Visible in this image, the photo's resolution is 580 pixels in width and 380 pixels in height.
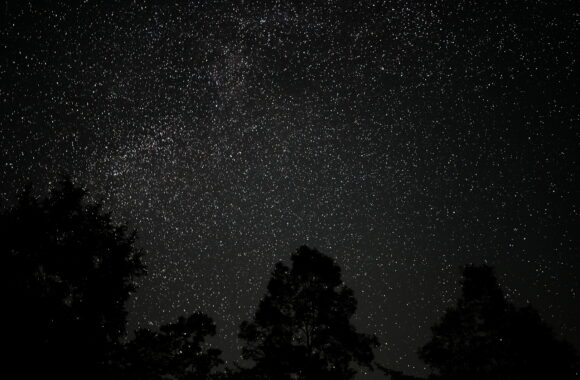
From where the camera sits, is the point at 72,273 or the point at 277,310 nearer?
the point at 72,273

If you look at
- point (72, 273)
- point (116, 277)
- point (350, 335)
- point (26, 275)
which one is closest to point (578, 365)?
point (350, 335)

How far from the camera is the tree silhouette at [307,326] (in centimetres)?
1208

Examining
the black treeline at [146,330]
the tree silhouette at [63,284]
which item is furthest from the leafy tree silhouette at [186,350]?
the tree silhouette at [63,284]

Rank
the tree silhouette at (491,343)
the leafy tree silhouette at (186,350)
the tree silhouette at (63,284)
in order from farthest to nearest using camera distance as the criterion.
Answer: the leafy tree silhouette at (186,350), the tree silhouette at (491,343), the tree silhouette at (63,284)

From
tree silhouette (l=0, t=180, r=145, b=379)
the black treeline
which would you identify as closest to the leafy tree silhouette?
the black treeline

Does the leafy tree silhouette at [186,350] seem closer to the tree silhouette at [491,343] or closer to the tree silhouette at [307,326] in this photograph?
the tree silhouette at [307,326]

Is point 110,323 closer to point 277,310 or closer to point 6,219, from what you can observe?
point 6,219

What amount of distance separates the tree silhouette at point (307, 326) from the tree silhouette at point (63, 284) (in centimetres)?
437

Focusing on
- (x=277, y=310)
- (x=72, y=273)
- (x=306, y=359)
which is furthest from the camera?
(x=277, y=310)

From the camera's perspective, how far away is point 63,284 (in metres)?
9.45

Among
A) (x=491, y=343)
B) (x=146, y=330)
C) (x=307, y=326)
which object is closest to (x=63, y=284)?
(x=146, y=330)

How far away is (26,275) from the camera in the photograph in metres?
8.98

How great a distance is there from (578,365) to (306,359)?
24.0 feet

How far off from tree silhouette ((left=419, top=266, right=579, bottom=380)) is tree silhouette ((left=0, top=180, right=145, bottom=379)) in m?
8.51
